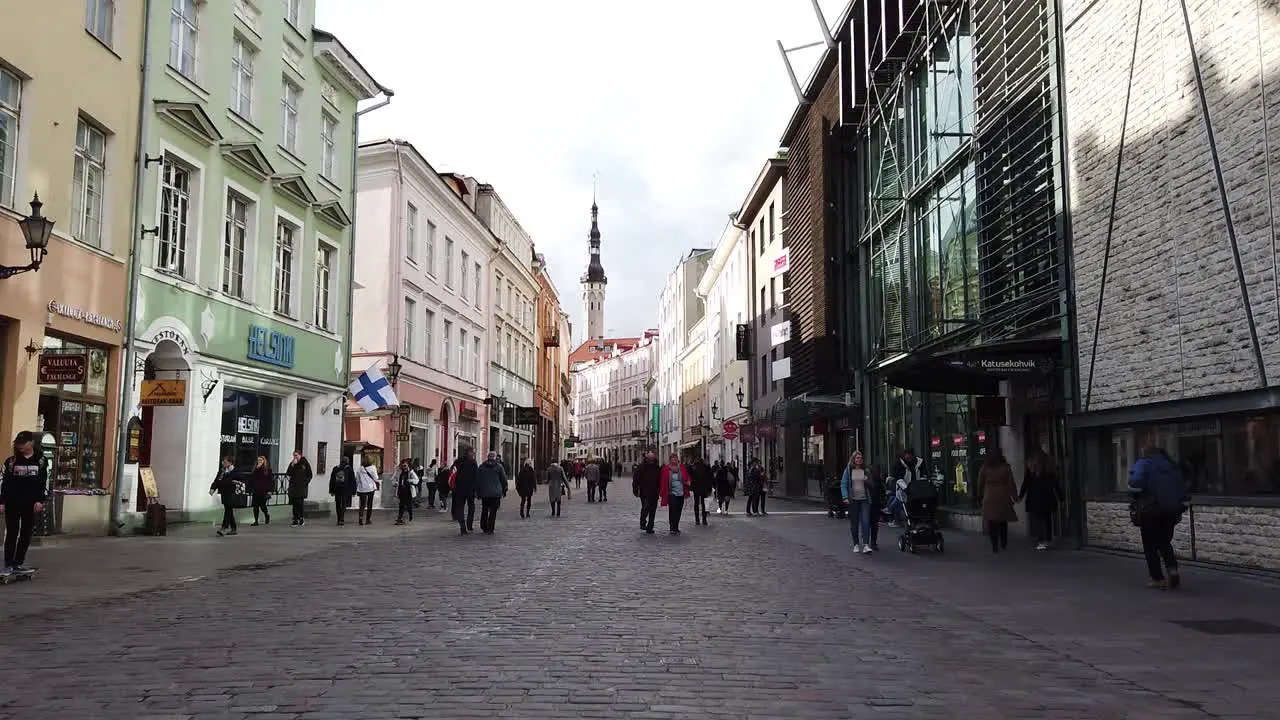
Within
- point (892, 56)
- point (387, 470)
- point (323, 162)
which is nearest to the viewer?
point (892, 56)

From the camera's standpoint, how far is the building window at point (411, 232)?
3588 cm

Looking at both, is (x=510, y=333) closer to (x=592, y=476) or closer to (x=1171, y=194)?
(x=592, y=476)

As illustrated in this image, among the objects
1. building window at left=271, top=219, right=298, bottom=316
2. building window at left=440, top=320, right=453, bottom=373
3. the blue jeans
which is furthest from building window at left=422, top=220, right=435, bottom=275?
the blue jeans

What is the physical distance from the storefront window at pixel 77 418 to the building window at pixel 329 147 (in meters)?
11.1

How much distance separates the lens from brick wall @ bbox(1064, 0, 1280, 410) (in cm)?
1271

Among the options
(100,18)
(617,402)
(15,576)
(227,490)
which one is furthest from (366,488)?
(617,402)

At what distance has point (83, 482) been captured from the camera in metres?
18.1

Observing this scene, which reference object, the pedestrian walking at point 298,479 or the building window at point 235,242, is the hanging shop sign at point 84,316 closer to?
the building window at point 235,242

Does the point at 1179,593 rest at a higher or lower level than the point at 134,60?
lower

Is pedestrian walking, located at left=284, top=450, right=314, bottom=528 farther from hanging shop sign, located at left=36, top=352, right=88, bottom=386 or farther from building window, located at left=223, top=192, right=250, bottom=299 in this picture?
hanging shop sign, located at left=36, top=352, right=88, bottom=386

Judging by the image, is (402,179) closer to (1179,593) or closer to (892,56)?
(892,56)

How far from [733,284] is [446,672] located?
158 feet

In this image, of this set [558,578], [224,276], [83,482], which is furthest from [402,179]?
[558,578]

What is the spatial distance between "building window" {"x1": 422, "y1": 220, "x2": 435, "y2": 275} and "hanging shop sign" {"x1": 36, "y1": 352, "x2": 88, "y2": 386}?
2170 cm
